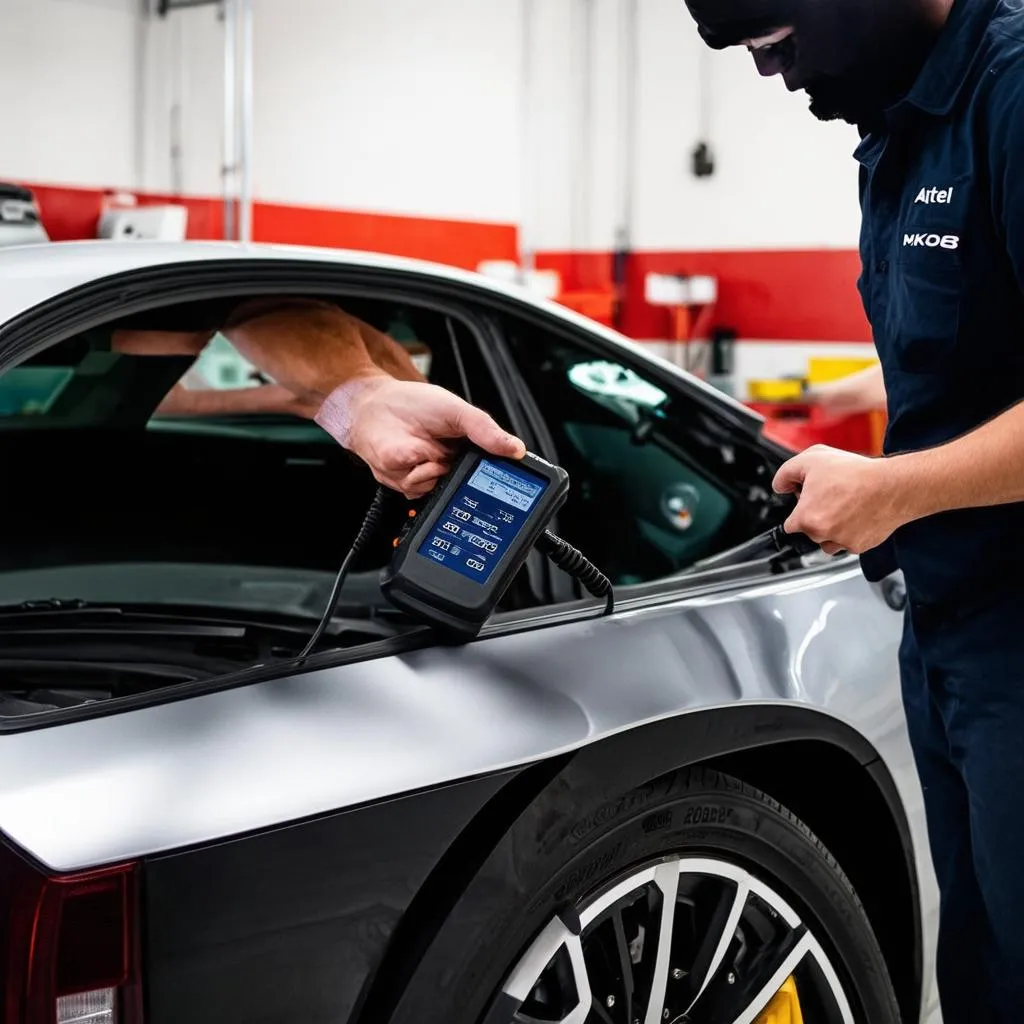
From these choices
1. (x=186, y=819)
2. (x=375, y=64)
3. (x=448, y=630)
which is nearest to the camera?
(x=186, y=819)

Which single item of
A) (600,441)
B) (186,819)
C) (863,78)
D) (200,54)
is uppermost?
(200,54)

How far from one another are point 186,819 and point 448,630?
1.16 ft

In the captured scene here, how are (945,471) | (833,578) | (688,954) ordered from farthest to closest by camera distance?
1. (833,578)
2. (688,954)
3. (945,471)

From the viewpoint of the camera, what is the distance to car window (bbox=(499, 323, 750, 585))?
2053mm

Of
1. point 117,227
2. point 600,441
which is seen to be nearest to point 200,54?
point 117,227

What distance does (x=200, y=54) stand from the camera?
6.02 meters

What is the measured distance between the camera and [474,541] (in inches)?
52.5

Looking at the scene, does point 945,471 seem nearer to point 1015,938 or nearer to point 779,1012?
point 1015,938

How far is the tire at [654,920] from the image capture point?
125cm

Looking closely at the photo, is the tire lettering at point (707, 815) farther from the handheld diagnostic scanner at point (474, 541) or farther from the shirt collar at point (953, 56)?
the shirt collar at point (953, 56)

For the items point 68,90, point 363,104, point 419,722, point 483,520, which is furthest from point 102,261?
point 363,104

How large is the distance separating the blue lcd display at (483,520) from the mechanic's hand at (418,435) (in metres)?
0.03

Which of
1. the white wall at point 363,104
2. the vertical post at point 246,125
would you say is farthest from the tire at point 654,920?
the white wall at point 363,104

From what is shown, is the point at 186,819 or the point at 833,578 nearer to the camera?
the point at 186,819
